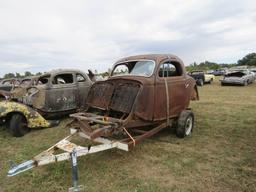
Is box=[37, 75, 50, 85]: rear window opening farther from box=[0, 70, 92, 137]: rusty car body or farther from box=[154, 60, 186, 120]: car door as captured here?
box=[154, 60, 186, 120]: car door

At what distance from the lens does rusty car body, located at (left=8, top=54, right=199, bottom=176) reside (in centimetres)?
460

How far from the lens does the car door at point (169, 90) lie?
5.40 meters

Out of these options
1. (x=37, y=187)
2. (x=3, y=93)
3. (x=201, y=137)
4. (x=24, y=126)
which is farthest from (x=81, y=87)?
(x=37, y=187)

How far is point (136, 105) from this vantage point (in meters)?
4.86

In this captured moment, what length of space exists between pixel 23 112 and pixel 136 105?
3.74m

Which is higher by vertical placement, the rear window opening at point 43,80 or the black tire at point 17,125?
the rear window opening at point 43,80

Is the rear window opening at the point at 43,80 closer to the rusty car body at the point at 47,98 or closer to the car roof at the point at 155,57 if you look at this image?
the rusty car body at the point at 47,98

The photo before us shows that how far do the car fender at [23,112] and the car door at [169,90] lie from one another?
381cm

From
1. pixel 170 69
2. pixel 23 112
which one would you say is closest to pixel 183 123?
pixel 170 69

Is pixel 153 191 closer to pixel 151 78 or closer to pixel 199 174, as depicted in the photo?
pixel 199 174

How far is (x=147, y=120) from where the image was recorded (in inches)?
206

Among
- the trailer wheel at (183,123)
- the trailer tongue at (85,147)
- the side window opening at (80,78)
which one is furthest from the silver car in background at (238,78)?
the trailer tongue at (85,147)

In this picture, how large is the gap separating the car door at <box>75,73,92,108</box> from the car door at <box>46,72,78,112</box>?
18cm

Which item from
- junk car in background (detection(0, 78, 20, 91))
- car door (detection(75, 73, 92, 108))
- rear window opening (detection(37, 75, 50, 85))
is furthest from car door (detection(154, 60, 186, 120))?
junk car in background (detection(0, 78, 20, 91))
